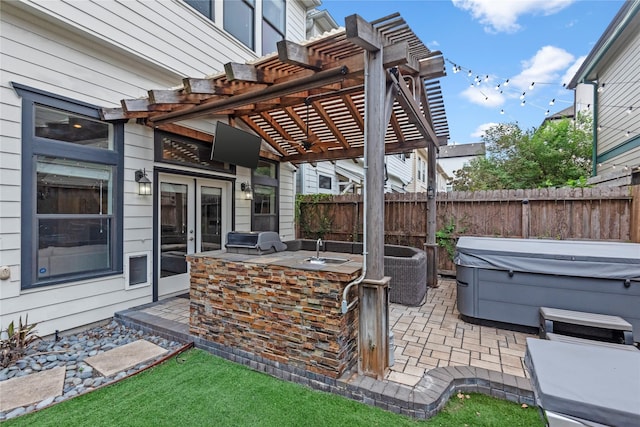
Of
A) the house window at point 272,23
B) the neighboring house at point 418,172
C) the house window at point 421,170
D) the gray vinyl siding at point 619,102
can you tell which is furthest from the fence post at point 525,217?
the house window at point 421,170

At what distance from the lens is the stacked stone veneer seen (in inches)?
108

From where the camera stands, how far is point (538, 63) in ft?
33.5

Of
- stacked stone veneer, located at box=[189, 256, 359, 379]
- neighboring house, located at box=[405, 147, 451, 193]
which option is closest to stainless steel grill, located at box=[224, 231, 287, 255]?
stacked stone veneer, located at box=[189, 256, 359, 379]

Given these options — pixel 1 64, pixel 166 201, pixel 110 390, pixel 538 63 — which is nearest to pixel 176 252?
pixel 166 201

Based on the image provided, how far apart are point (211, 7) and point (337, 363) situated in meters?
6.18

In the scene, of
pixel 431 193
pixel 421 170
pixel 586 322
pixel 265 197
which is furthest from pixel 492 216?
pixel 421 170

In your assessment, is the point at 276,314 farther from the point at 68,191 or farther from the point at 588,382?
the point at 68,191

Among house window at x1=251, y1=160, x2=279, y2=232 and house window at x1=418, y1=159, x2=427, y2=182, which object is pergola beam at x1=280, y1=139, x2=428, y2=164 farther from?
house window at x1=418, y1=159, x2=427, y2=182

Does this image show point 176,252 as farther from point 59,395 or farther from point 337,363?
point 337,363

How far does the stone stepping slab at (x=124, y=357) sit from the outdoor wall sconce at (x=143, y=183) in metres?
2.11

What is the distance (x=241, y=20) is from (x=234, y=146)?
2.87m

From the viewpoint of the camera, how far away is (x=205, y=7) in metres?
5.50

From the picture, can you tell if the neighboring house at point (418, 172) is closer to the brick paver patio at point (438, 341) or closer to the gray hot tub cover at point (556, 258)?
the gray hot tub cover at point (556, 258)

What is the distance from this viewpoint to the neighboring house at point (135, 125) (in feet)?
10.9
